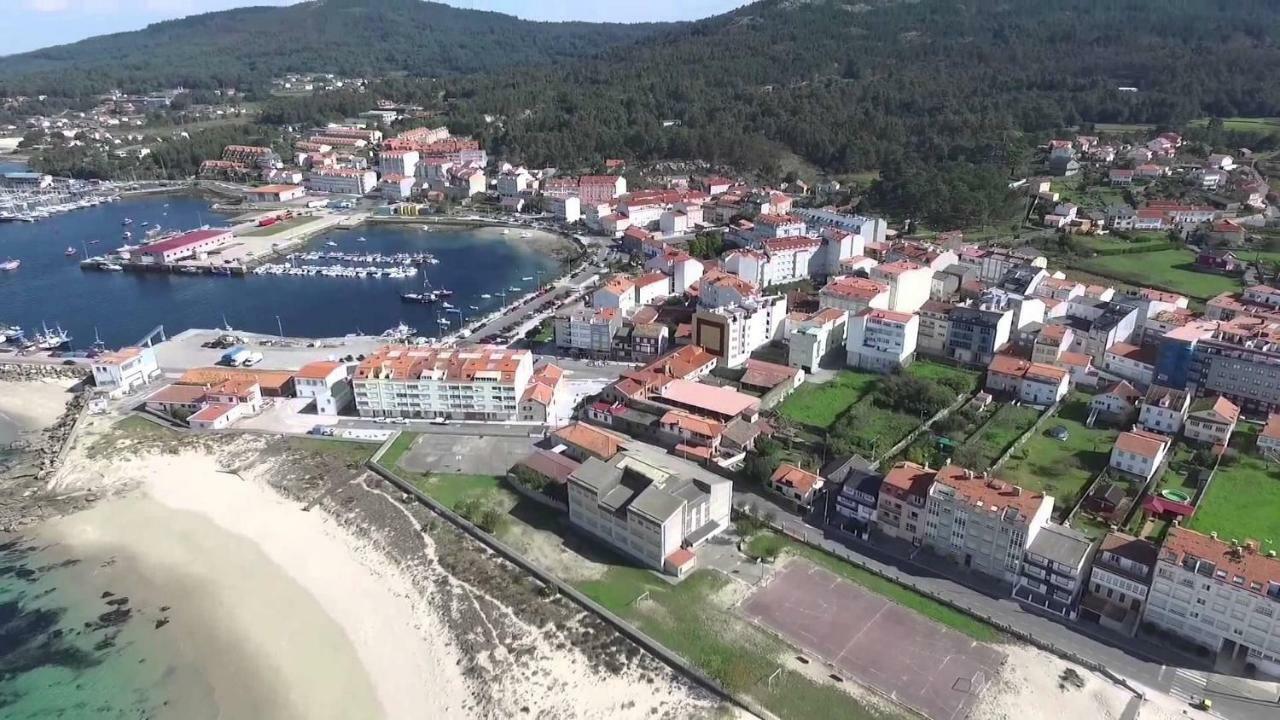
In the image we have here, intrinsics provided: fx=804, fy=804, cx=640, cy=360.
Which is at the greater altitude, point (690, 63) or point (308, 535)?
point (690, 63)

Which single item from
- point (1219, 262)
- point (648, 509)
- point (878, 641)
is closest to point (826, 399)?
point (648, 509)

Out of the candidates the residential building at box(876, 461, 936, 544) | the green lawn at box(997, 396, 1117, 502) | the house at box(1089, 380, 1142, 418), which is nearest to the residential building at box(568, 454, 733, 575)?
the residential building at box(876, 461, 936, 544)

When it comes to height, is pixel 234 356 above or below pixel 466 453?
above

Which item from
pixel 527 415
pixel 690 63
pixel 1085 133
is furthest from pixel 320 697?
pixel 690 63

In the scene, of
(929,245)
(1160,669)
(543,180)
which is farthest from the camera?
(543,180)

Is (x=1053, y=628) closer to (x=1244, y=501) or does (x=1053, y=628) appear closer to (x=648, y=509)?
(x=1244, y=501)

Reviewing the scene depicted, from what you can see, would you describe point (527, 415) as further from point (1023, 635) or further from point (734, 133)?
point (734, 133)

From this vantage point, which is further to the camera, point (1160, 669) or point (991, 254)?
point (991, 254)
